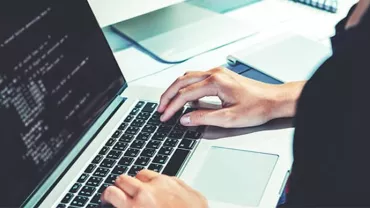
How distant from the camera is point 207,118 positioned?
0.85 meters

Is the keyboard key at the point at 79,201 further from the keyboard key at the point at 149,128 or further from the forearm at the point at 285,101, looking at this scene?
the forearm at the point at 285,101

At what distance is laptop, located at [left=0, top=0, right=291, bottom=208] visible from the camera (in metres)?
0.73

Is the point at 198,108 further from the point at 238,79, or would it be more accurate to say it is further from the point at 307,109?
the point at 307,109

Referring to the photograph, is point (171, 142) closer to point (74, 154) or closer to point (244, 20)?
point (74, 154)

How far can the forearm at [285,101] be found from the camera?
87cm

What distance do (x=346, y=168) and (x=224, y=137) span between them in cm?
41

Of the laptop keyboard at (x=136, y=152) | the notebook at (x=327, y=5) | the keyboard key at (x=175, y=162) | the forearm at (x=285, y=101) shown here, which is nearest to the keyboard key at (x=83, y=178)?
the laptop keyboard at (x=136, y=152)

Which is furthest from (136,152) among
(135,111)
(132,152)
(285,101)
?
(285,101)

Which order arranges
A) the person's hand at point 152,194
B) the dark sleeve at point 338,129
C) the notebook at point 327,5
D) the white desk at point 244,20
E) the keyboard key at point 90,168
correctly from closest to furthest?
the dark sleeve at point 338,129
the person's hand at point 152,194
the keyboard key at point 90,168
the white desk at point 244,20
the notebook at point 327,5

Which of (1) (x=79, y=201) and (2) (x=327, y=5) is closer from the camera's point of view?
(1) (x=79, y=201)

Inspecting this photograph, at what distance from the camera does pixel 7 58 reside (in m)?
0.74

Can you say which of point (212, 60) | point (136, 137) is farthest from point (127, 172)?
point (212, 60)

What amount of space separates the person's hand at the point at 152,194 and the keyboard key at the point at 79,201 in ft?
0.14

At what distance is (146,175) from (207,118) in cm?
16
